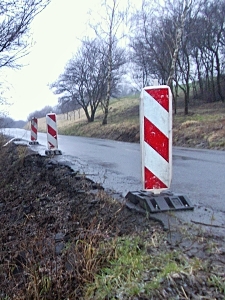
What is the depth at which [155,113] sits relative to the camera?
3.34m

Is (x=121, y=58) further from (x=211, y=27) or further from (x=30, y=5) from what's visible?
(x=30, y=5)

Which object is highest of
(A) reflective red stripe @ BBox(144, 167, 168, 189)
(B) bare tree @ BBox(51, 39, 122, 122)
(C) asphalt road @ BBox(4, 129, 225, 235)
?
(B) bare tree @ BBox(51, 39, 122, 122)

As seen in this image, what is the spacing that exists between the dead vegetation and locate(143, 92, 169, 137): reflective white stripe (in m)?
0.97

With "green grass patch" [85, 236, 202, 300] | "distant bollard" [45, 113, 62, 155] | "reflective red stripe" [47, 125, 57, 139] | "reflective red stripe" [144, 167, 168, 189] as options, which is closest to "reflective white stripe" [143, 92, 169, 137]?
"reflective red stripe" [144, 167, 168, 189]

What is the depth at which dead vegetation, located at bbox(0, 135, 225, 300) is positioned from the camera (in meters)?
1.96

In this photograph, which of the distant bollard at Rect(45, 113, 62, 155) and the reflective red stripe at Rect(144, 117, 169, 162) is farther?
the distant bollard at Rect(45, 113, 62, 155)

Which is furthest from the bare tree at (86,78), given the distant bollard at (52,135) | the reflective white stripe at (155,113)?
the reflective white stripe at (155,113)

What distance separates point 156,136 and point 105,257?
147 centimetres

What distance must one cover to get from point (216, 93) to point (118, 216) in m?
31.0

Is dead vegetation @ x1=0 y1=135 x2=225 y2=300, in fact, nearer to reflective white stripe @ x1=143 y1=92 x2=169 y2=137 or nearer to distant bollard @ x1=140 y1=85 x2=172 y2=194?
distant bollard @ x1=140 y1=85 x2=172 y2=194

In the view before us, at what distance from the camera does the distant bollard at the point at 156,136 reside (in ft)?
10.9

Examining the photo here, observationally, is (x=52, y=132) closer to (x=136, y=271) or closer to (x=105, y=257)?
(x=105, y=257)

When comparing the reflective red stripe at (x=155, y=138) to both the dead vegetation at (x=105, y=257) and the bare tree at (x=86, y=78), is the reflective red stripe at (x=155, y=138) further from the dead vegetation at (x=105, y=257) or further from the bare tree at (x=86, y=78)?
the bare tree at (x=86, y=78)

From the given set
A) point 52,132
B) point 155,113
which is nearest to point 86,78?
point 52,132
